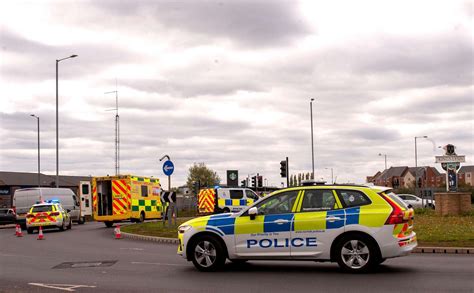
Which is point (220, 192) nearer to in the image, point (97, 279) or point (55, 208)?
point (55, 208)

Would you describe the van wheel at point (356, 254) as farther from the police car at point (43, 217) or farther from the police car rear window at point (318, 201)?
the police car at point (43, 217)

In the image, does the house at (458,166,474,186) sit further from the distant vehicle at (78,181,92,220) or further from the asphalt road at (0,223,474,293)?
the asphalt road at (0,223,474,293)

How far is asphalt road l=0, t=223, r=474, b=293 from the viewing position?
9.94 meters

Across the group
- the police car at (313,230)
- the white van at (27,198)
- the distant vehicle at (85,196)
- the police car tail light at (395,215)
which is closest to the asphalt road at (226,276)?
the police car at (313,230)

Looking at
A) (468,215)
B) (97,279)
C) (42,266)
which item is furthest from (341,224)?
(468,215)

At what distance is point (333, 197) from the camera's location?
11555mm

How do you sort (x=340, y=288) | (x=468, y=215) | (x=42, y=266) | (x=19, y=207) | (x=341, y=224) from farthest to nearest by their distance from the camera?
(x=19, y=207), (x=468, y=215), (x=42, y=266), (x=341, y=224), (x=340, y=288)

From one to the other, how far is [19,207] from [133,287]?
89.2 ft

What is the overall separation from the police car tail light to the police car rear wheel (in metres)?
3.16

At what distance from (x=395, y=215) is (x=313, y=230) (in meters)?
1.46

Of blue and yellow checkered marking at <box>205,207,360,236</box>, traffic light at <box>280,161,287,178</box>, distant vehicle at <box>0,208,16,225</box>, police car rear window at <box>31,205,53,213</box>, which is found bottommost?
distant vehicle at <box>0,208,16,225</box>

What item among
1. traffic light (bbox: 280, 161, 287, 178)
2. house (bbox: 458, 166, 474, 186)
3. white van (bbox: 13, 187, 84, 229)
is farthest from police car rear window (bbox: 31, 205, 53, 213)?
house (bbox: 458, 166, 474, 186)

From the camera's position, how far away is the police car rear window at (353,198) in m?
11.4

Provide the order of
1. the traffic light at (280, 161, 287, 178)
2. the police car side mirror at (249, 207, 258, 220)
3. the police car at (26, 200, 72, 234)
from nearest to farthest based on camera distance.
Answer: the police car side mirror at (249, 207, 258, 220) < the police car at (26, 200, 72, 234) < the traffic light at (280, 161, 287, 178)
